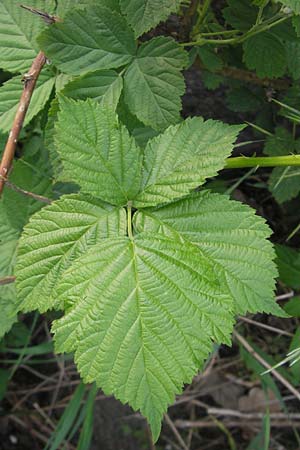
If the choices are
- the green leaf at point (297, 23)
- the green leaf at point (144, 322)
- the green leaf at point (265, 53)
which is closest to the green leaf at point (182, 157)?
the green leaf at point (144, 322)

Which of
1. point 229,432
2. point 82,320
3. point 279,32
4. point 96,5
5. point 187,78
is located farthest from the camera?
point 229,432

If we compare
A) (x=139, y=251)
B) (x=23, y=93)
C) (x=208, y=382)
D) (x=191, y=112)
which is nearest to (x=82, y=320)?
(x=139, y=251)

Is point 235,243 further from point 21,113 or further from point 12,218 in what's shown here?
point 12,218

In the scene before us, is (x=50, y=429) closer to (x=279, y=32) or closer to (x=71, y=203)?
(x=71, y=203)

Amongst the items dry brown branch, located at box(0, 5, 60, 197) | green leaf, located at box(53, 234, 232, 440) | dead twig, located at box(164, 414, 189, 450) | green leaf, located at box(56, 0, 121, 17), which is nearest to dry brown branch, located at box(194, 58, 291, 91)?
green leaf, located at box(56, 0, 121, 17)

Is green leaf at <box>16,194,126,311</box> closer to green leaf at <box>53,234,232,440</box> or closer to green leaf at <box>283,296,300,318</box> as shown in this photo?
green leaf at <box>53,234,232,440</box>

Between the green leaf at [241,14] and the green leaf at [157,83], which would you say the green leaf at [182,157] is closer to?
the green leaf at [157,83]

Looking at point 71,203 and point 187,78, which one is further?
point 187,78

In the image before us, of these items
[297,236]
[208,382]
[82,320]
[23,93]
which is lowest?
[208,382]
